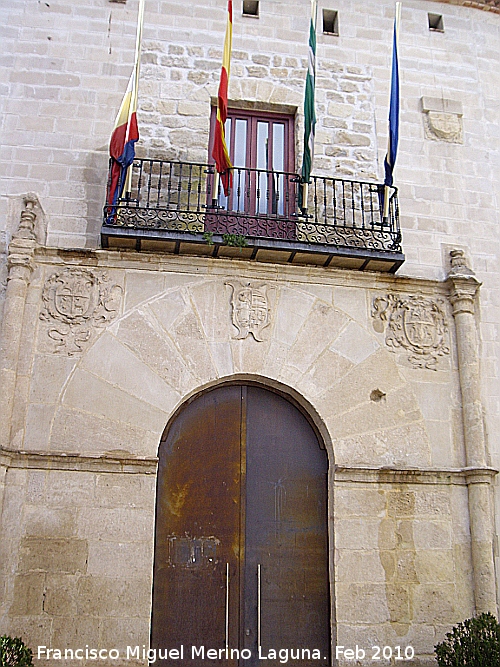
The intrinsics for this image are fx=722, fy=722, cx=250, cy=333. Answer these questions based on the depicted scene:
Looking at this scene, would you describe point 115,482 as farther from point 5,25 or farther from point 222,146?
point 5,25

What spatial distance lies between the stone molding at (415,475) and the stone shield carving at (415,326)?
3.40 feet

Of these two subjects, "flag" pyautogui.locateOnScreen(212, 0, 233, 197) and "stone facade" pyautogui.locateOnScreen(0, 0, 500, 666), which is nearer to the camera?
"stone facade" pyautogui.locateOnScreen(0, 0, 500, 666)

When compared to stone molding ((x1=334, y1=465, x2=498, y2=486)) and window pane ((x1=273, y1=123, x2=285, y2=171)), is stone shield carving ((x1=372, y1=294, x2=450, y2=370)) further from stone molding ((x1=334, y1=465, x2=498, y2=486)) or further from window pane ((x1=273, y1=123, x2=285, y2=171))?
window pane ((x1=273, y1=123, x2=285, y2=171))

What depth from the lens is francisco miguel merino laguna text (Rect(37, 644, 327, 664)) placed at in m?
5.73

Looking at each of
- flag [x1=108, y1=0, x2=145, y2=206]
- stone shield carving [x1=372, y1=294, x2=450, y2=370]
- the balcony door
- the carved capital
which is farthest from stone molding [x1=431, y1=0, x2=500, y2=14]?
flag [x1=108, y1=0, x2=145, y2=206]

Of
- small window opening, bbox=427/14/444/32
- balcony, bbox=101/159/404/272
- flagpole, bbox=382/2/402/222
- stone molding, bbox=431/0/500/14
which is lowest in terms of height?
balcony, bbox=101/159/404/272

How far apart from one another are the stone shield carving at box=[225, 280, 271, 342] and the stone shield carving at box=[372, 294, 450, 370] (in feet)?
3.67

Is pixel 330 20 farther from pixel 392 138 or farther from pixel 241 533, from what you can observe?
pixel 241 533

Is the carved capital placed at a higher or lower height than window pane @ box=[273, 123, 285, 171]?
lower

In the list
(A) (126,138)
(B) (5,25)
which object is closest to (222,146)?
(A) (126,138)

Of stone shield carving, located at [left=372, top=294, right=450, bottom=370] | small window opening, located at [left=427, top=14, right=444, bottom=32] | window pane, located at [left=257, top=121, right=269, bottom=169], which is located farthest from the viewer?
small window opening, located at [left=427, top=14, right=444, bottom=32]

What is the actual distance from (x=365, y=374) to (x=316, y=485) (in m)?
1.15

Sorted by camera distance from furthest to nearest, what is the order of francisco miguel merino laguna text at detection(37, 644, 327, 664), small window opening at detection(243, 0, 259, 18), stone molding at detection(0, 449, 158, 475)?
small window opening at detection(243, 0, 259, 18)
stone molding at detection(0, 449, 158, 475)
francisco miguel merino laguna text at detection(37, 644, 327, 664)

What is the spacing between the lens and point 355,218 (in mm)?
7484
